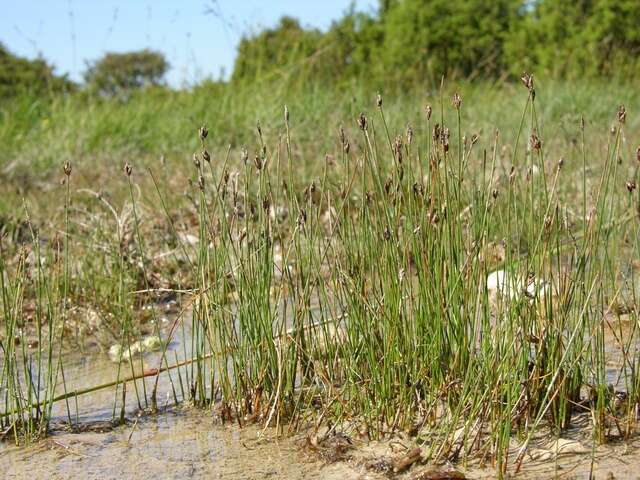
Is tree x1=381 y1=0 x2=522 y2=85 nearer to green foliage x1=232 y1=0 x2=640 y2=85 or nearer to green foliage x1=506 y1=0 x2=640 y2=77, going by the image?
green foliage x1=232 y1=0 x2=640 y2=85

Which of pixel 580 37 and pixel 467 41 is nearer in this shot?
pixel 580 37

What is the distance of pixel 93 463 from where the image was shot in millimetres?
2088

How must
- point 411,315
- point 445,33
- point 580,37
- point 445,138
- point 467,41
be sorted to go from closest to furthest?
point 445,138 < point 411,315 < point 580,37 < point 445,33 < point 467,41

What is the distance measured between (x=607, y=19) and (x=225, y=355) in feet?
29.8

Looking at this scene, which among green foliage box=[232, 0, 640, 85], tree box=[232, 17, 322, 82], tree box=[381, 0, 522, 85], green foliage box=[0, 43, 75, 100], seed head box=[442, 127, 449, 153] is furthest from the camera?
green foliage box=[0, 43, 75, 100]

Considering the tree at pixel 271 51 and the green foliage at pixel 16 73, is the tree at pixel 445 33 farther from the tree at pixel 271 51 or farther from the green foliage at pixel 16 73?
the green foliage at pixel 16 73

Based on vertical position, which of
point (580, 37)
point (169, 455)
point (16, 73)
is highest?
point (16, 73)

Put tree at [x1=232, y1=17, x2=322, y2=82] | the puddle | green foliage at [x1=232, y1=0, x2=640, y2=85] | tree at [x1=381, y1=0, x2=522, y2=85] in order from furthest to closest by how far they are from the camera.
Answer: tree at [x1=381, y1=0, x2=522, y2=85] < green foliage at [x1=232, y1=0, x2=640, y2=85] < tree at [x1=232, y1=17, x2=322, y2=82] < the puddle

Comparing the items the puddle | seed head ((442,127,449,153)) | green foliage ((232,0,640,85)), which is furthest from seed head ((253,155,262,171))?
green foliage ((232,0,640,85))

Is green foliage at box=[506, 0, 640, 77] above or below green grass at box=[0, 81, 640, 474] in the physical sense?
above

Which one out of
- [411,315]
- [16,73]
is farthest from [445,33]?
[16,73]

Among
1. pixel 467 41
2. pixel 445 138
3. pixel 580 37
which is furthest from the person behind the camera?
pixel 467 41

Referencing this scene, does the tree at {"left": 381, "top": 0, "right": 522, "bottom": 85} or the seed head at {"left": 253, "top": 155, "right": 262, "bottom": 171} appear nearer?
the seed head at {"left": 253, "top": 155, "right": 262, "bottom": 171}

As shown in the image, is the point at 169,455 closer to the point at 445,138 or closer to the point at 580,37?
the point at 445,138
